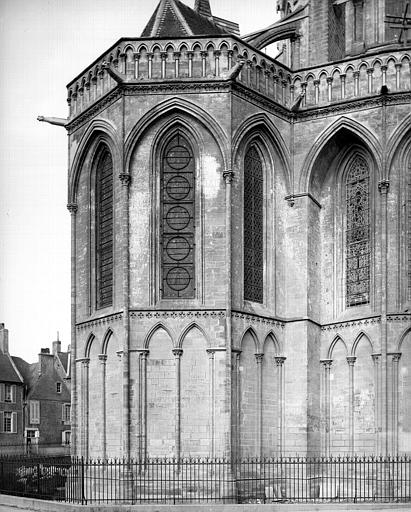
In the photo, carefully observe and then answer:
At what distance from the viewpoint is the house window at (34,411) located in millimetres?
56094

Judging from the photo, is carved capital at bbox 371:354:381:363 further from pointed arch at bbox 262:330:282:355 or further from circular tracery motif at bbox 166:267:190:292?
circular tracery motif at bbox 166:267:190:292

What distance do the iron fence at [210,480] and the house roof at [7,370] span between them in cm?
3278

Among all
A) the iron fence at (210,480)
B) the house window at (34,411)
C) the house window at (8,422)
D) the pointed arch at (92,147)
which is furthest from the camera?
the house window at (34,411)

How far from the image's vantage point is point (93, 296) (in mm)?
23500

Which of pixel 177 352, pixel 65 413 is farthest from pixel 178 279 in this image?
pixel 65 413

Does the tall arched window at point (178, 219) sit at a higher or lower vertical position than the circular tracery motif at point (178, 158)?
lower

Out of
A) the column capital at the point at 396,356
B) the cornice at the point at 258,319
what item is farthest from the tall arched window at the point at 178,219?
the column capital at the point at 396,356

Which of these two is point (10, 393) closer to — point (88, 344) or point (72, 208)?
point (72, 208)

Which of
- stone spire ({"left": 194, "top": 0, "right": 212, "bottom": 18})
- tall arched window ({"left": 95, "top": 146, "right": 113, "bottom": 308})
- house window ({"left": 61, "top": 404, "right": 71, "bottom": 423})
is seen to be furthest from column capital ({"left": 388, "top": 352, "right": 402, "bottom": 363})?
house window ({"left": 61, "top": 404, "right": 71, "bottom": 423})

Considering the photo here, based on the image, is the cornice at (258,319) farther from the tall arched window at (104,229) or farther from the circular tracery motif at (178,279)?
the tall arched window at (104,229)

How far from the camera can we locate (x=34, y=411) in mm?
56219

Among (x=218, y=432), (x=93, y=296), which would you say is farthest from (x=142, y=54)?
(x=218, y=432)

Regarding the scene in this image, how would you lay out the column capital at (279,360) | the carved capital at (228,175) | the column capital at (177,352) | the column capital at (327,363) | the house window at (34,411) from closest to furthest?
the column capital at (177,352)
the carved capital at (228,175)
the column capital at (279,360)
the column capital at (327,363)
the house window at (34,411)

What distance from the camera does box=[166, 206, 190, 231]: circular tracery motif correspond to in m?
22.5
